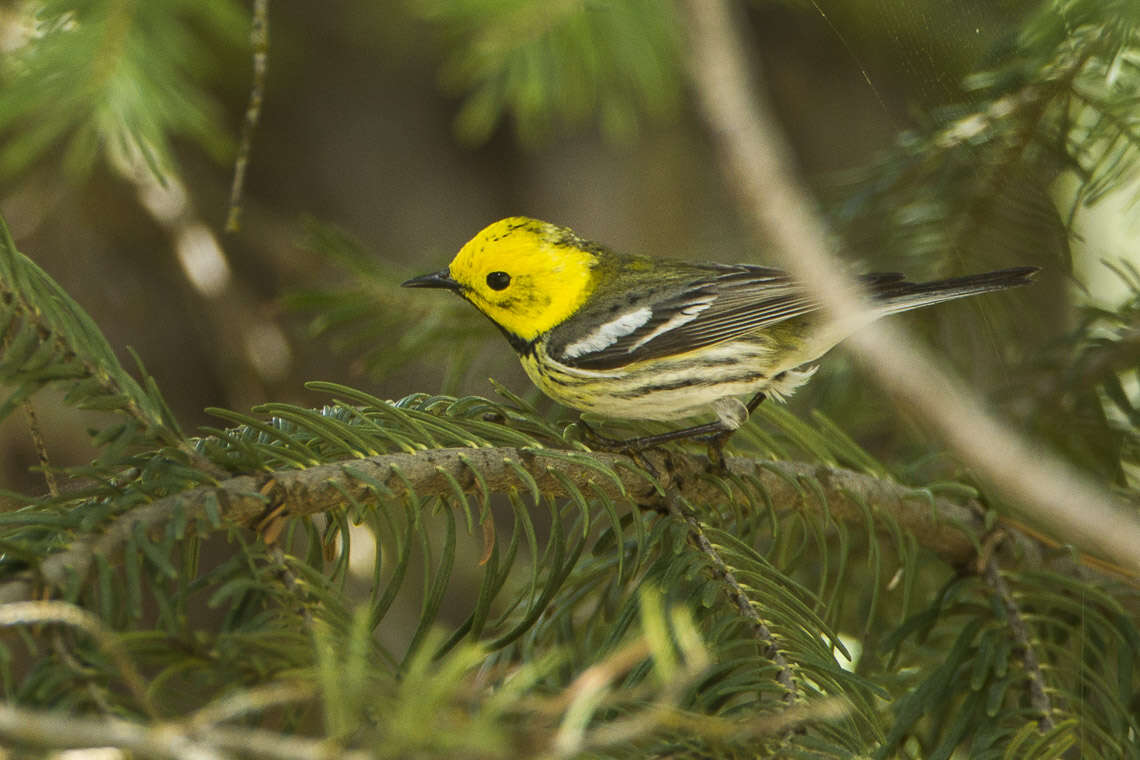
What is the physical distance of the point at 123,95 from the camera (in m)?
1.77

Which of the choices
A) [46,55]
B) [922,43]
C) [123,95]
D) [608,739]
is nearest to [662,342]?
[922,43]

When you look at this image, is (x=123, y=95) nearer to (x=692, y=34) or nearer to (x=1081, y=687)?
(x=692, y=34)

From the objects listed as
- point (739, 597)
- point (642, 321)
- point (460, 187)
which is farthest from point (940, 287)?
point (460, 187)

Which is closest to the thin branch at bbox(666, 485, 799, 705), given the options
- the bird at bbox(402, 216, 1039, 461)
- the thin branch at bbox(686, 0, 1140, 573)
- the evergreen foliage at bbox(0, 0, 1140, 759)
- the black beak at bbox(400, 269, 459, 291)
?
the evergreen foliage at bbox(0, 0, 1140, 759)

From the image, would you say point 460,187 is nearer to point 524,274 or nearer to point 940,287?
Result: point 524,274

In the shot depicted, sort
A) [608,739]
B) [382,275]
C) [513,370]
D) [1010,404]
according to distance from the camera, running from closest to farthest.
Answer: [608,739]
[1010,404]
[382,275]
[513,370]

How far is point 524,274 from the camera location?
6.96 ft

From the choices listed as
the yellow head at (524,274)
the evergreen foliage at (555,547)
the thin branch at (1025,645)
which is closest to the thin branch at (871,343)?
the evergreen foliage at (555,547)

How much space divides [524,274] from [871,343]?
53.9 inches

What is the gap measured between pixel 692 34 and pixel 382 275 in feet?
3.95

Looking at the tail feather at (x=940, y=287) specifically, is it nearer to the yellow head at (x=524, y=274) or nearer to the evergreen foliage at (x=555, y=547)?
the evergreen foliage at (x=555, y=547)

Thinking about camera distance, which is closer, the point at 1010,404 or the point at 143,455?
the point at 143,455

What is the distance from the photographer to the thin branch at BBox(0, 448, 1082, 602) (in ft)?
2.62

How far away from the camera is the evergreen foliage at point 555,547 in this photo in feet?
2.17
